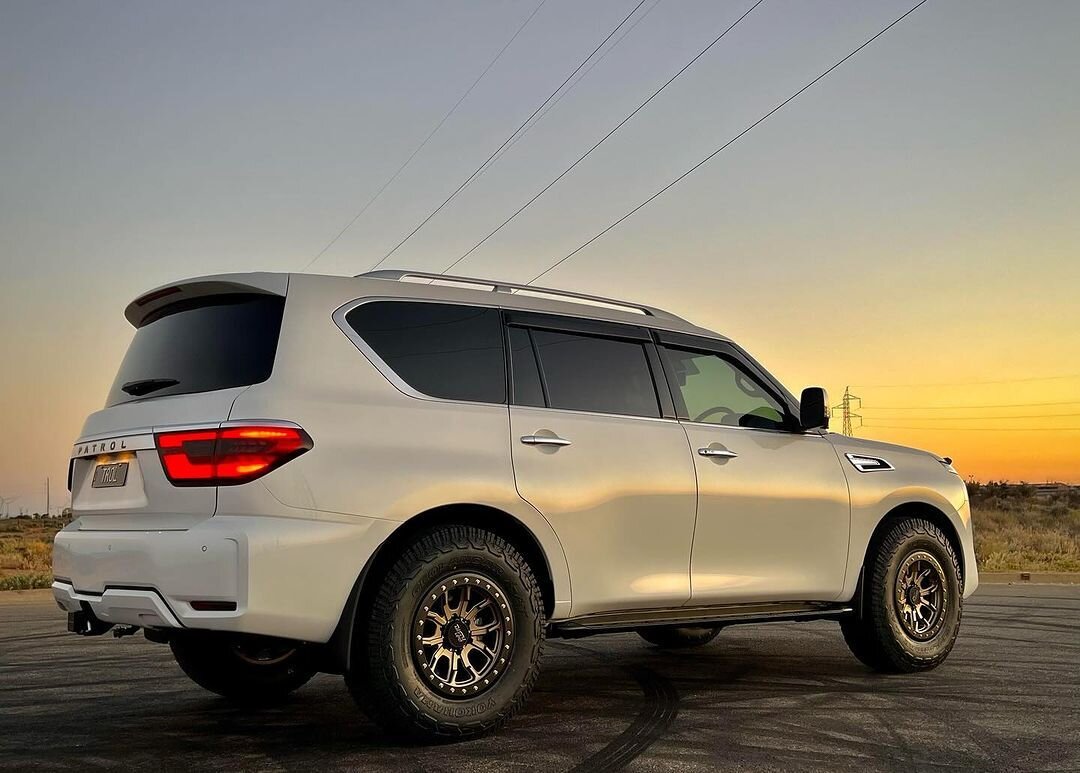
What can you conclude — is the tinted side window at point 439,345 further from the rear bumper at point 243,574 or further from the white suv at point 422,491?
the rear bumper at point 243,574

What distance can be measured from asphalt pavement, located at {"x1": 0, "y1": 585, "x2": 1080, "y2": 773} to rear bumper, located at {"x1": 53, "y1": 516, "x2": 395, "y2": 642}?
629 millimetres

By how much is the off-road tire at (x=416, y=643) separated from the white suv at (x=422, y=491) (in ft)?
0.03

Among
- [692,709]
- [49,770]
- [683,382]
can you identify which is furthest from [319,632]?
[683,382]

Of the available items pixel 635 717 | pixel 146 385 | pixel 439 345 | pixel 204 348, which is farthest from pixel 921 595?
pixel 146 385

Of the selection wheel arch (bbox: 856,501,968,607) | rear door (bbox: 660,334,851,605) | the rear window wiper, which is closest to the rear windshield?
the rear window wiper

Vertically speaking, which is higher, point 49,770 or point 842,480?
point 842,480

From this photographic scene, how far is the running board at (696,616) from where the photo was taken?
5621 millimetres

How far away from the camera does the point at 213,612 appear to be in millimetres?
4625

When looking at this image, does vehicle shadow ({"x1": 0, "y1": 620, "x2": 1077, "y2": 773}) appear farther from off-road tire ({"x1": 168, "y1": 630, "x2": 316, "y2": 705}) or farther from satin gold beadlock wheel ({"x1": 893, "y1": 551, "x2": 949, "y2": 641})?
satin gold beadlock wheel ({"x1": 893, "y1": 551, "x2": 949, "y2": 641})

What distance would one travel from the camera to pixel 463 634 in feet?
16.8

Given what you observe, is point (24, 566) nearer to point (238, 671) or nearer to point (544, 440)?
point (238, 671)

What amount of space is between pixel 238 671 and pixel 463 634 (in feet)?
6.11

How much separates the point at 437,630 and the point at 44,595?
12402 millimetres

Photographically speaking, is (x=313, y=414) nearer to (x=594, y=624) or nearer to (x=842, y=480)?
(x=594, y=624)
